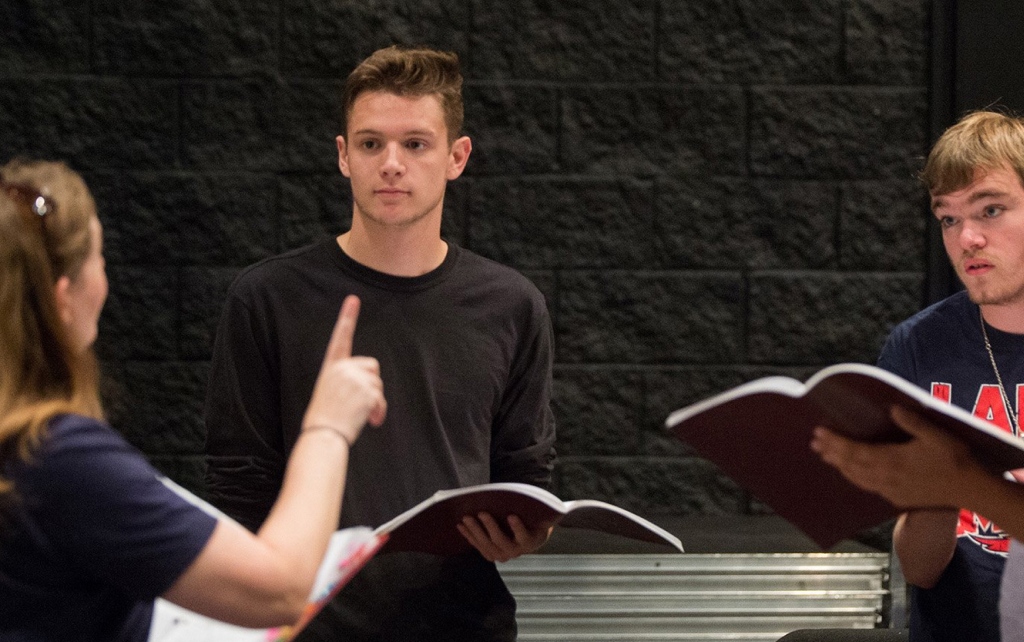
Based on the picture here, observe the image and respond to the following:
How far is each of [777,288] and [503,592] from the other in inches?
57.5

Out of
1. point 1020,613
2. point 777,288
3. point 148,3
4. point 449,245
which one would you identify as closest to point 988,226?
point 1020,613

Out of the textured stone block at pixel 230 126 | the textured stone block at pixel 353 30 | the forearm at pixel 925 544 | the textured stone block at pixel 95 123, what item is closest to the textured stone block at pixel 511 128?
the textured stone block at pixel 353 30

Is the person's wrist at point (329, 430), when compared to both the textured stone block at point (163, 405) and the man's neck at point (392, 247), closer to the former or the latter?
the man's neck at point (392, 247)

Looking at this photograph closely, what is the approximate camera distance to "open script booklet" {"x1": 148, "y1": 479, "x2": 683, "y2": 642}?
1332mm

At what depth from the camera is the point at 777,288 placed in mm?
3131

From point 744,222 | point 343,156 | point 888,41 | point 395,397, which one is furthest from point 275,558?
point 888,41

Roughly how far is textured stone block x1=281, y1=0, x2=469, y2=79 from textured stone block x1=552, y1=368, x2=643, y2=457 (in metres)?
0.89

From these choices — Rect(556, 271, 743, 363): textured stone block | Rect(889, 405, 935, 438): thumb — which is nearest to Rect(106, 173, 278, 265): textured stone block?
Rect(556, 271, 743, 363): textured stone block

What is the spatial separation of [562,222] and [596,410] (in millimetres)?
512

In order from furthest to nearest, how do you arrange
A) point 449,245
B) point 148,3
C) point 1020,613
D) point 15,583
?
point 148,3, point 449,245, point 1020,613, point 15,583

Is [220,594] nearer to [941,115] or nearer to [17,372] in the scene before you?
[17,372]

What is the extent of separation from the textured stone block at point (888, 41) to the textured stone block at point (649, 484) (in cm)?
115

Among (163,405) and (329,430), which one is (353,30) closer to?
(163,405)

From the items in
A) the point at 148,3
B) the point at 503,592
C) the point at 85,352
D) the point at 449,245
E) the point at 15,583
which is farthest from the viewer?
the point at 148,3
